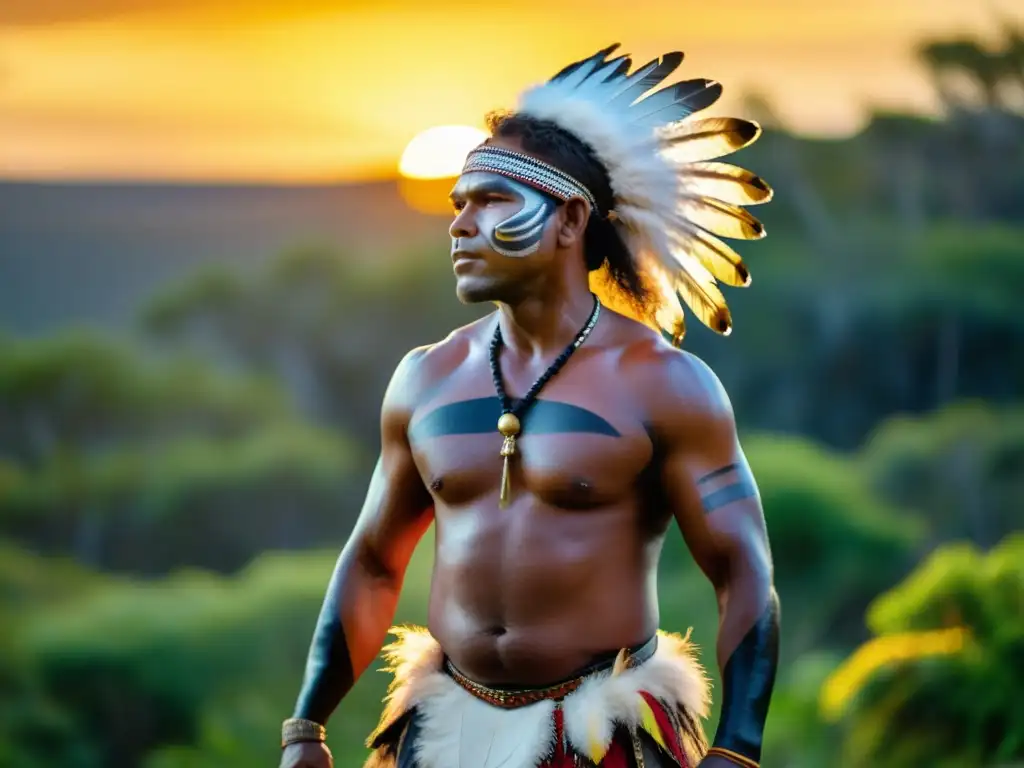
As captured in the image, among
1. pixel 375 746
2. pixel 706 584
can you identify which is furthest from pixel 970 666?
pixel 375 746

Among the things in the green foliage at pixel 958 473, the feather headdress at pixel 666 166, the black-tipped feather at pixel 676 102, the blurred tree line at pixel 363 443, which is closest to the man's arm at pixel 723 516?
the feather headdress at pixel 666 166

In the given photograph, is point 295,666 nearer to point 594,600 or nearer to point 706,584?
point 706,584

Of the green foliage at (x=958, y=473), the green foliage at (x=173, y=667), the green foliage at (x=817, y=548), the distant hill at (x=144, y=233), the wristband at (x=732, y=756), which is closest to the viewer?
the wristband at (x=732, y=756)

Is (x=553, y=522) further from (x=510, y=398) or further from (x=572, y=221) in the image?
(x=572, y=221)

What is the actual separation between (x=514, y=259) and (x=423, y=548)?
27.6 feet

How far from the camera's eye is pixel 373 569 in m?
3.68

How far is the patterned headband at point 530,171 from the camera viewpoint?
344 centimetres

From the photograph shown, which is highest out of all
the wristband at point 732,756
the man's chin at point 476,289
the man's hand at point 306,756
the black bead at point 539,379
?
the man's chin at point 476,289

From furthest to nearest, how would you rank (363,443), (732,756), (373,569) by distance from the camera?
(363,443) < (373,569) < (732,756)

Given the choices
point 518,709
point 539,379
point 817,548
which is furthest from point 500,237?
point 817,548

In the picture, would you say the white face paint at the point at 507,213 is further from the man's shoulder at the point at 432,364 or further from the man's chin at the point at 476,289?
the man's shoulder at the point at 432,364

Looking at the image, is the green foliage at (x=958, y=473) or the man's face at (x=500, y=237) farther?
the green foliage at (x=958, y=473)

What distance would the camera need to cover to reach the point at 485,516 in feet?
11.1

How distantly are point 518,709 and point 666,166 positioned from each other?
105 cm
